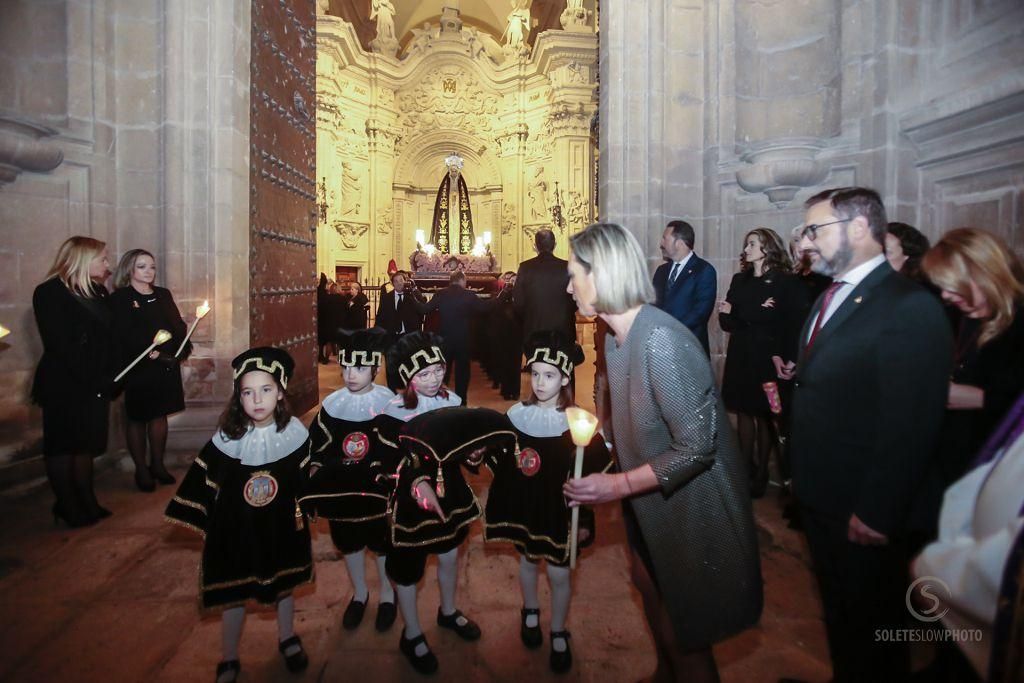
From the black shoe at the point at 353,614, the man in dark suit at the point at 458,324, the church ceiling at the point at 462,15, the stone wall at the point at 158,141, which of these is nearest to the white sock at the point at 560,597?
the black shoe at the point at 353,614

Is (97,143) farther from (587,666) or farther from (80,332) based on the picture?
(587,666)

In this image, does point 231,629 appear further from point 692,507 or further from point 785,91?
point 785,91

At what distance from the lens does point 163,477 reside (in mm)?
4086

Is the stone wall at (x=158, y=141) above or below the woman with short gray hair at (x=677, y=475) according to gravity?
above

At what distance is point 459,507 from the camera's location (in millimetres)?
2340

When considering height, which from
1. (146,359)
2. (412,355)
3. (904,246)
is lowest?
(146,359)

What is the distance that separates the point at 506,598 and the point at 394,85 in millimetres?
18883

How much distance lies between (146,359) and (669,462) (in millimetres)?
3761

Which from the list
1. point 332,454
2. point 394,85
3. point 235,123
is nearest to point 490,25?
point 394,85

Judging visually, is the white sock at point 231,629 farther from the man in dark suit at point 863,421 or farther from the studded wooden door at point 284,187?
the studded wooden door at point 284,187

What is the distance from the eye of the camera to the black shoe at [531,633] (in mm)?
2324

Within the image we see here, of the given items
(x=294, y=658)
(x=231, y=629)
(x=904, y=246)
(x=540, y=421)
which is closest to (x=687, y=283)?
(x=904, y=246)

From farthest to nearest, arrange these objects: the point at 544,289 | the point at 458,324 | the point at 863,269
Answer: the point at 458,324, the point at 544,289, the point at 863,269

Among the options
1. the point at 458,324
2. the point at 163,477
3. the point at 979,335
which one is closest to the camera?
the point at 979,335
